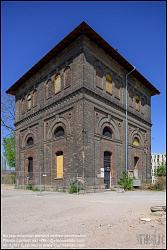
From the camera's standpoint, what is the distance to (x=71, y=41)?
21.4m

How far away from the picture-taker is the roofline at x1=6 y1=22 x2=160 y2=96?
2038cm

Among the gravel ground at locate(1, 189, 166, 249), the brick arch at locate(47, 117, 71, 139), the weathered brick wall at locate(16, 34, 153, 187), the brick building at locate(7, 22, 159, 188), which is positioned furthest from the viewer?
the brick arch at locate(47, 117, 71, 139)

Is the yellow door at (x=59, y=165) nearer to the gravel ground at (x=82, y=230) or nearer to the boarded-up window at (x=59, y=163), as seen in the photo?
the boarded-up window at (x=59, y=163)

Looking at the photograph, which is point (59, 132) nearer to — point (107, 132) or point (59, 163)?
point (59, 163)

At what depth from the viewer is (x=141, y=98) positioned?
28875 millimetres

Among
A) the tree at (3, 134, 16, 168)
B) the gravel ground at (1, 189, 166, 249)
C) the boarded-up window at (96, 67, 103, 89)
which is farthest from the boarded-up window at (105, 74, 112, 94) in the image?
the tree at (3, 134, 16, 168)

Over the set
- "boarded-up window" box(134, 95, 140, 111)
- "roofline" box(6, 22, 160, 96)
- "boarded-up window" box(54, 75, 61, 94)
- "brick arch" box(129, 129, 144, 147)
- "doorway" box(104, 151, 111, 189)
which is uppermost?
"roofline" box(6, 22, 160, 96)

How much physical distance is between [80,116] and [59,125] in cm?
286

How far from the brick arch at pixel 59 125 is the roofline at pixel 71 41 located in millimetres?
5285

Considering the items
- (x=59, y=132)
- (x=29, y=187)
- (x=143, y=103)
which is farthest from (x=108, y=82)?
(x=29, y=187)

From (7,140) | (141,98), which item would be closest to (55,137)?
(141,98)

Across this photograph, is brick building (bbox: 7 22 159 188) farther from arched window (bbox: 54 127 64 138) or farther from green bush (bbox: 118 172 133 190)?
green bush (bbox: 118 172 133 190)

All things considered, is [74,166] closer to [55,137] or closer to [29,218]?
[55,137]

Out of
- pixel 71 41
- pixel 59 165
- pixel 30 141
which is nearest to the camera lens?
pixel 71 41
